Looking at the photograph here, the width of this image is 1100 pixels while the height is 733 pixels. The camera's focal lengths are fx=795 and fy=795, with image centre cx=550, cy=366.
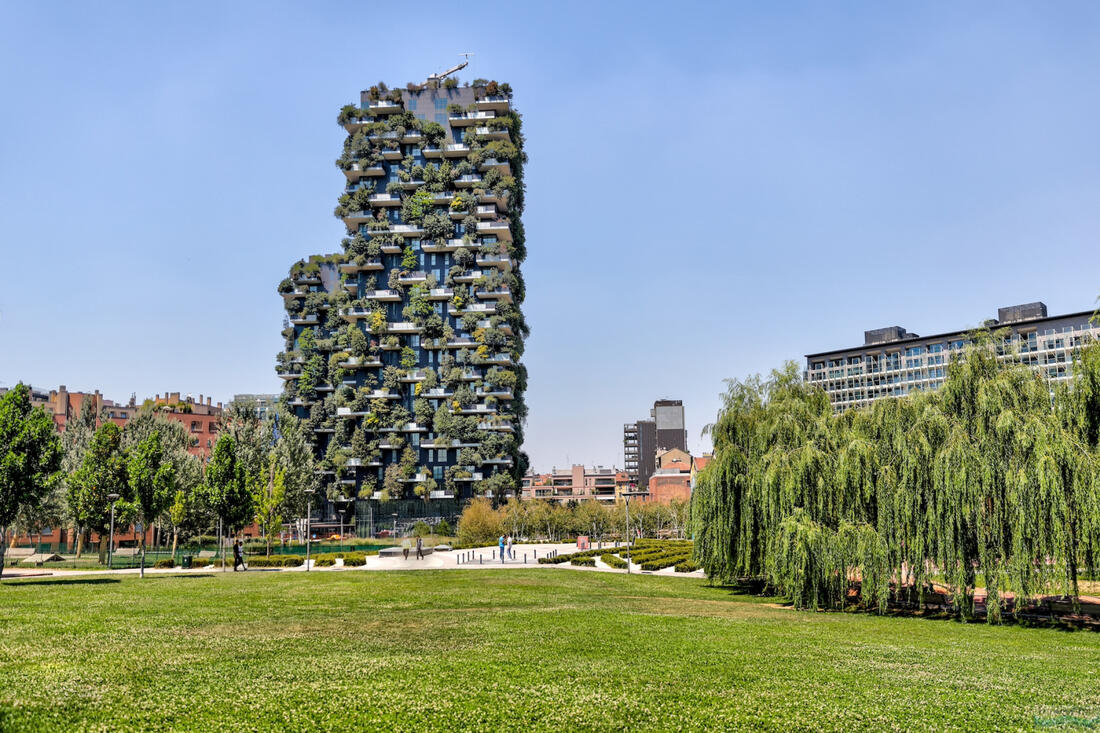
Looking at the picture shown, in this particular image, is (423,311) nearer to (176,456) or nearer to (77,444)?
(176,456)

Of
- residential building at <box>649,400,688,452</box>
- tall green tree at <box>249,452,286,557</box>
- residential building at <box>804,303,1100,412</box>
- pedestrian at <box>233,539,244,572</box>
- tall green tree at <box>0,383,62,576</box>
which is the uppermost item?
residential building at <box>804,303,1100,412</box>

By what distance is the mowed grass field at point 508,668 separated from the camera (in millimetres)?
12875

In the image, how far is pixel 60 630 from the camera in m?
19.5

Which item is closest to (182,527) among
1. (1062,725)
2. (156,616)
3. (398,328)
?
(398,328)

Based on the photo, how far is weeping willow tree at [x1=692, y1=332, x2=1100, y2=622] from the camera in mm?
24594

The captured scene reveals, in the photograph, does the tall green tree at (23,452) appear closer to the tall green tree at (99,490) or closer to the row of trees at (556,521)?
the tall green tree at (99,490)

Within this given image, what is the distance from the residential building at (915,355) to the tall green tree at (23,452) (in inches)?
4261

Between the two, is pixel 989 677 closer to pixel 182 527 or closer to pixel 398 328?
pixel 182 527

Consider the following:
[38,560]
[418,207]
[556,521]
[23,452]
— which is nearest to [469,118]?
[418,207]

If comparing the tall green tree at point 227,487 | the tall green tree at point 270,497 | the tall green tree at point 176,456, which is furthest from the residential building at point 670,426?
the tall green tree at point 227,487

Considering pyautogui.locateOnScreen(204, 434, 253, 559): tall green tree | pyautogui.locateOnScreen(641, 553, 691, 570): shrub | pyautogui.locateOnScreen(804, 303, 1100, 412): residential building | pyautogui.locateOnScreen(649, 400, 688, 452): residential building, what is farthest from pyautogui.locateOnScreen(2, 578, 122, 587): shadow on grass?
pyautogui.locateOnScreen(649, 400, 688, 452): residential building

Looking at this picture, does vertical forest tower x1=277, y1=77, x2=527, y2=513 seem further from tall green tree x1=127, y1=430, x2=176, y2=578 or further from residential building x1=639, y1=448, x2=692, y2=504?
tall green tree x1=127, y1=430, x2=176, y2=578

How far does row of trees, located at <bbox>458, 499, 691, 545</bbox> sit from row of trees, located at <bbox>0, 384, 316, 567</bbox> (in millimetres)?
18417

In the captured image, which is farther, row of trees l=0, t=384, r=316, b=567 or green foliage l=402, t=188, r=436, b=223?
green foliage l=402, t=188, r=436, b=223
